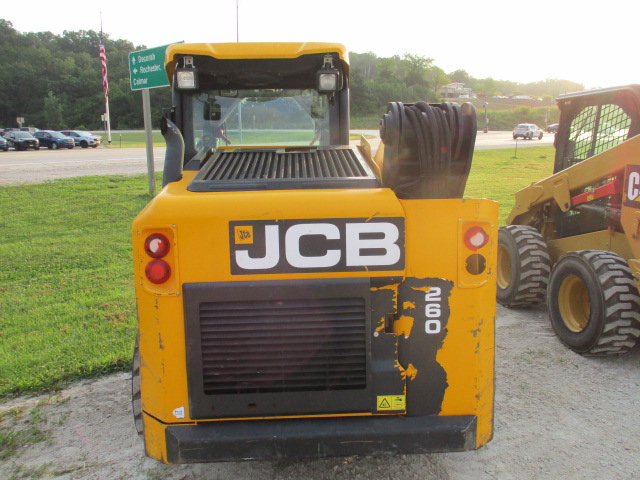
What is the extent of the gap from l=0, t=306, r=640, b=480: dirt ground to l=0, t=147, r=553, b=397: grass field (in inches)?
17.0

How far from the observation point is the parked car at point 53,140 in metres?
37.9

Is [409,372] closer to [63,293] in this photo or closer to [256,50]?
[256,50]

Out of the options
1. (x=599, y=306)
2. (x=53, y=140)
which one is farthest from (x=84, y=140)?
(x=599, y=306)

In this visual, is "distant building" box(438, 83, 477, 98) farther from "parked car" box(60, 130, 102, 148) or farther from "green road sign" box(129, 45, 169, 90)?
"green road sign" box(129, 45, 169, 90)

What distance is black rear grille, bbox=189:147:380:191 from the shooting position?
2830 mm

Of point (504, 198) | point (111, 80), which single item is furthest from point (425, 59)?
point (504, 198)

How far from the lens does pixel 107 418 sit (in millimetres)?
3689

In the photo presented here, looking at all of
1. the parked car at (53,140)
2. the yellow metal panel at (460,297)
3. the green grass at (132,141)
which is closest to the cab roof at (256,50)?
the yellow metal panel at (460,297)

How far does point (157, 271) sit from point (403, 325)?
1141 millimetres

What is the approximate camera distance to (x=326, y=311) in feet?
8.44

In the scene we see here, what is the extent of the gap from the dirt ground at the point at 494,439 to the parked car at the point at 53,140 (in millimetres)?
37796

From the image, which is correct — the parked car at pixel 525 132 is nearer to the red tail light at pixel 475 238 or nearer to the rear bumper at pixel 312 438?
the red tail light at pixel 475 238

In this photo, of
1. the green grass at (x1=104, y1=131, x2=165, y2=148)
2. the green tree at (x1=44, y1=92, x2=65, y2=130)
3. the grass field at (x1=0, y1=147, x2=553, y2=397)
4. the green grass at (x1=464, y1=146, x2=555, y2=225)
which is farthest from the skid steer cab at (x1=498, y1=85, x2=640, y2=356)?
the green tree at (x1=44, y1=92, x2=65, y2=130)

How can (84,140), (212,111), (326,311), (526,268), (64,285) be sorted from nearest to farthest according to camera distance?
(326,311), (212,111), (526,268), (64,285), (84,140)
